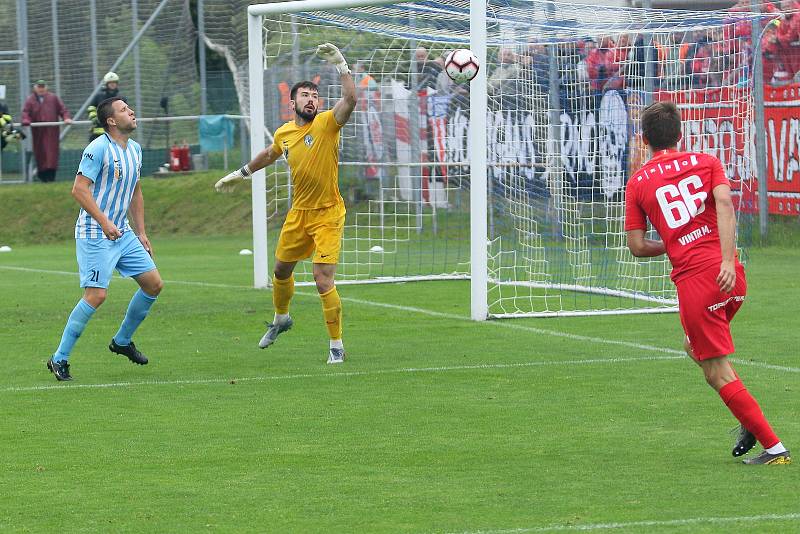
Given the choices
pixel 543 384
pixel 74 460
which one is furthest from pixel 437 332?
pixel 74 460

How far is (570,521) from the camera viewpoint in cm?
631

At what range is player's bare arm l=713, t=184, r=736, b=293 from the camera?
710 centimetres

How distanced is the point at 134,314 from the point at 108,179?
3.67ft

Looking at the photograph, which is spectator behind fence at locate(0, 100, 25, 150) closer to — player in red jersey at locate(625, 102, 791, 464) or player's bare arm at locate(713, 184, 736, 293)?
player in red jersey at locate(625, 102, 791, 464)

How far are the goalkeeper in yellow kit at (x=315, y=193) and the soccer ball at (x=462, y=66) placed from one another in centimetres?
154

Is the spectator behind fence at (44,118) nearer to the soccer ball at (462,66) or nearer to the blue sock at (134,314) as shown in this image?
the soccer ball at (462,66)

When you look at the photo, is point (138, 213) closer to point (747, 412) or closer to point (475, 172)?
point (475, 172)

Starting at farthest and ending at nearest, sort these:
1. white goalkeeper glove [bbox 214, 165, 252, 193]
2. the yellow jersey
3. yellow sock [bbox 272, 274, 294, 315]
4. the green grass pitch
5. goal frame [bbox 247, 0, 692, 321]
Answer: goal frame [bbox 247, 0, 692, 321], yellow sock [bbox 272, 274, 294, 315], white goalkeeper glove [bbox 214, 165, 252, 193], the yellow jersey, the green grass pitch

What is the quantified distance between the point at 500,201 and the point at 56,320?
19.0 feet

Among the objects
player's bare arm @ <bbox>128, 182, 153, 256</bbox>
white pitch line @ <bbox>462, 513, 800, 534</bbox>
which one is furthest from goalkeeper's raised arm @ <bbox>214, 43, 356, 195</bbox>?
white pitch line @ <bbox>462, 513, 800, 534</bbox>

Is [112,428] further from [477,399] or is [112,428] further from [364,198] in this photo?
[364,198]

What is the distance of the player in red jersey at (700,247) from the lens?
7254 mm

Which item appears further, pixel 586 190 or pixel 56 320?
pixel 586 190

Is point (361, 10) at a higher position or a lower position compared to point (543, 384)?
higher
